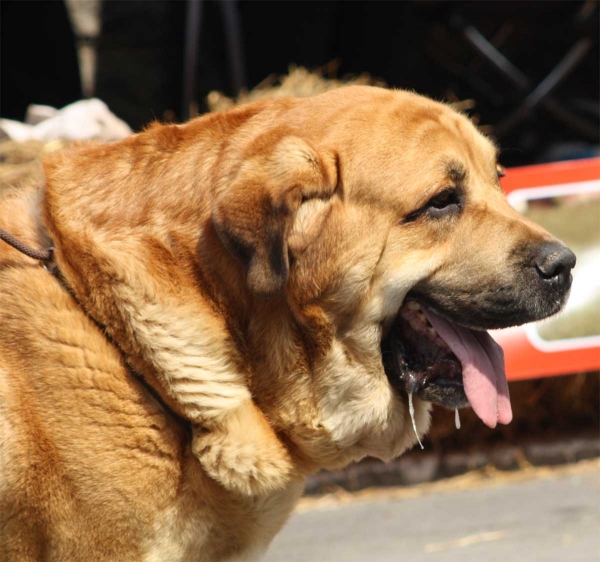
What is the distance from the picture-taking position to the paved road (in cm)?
465

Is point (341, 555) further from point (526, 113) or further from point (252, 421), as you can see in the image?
point (526, 113)

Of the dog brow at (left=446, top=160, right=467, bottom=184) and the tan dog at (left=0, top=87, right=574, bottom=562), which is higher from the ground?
the dog brow at (left=446, top=160, right=467, bottom=184)

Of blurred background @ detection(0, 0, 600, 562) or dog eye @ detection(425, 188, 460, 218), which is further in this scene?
blurred background @ detection(0, 0, 600, 562)

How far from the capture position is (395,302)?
311 centimetres

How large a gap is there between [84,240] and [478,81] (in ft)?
22.4

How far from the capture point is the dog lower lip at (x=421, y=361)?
321 cm

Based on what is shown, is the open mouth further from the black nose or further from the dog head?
the black nose

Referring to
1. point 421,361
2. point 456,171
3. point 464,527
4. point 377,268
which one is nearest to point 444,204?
point 456,171

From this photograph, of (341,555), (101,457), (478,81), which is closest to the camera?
(101,457)

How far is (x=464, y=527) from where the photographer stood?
16.4 ft

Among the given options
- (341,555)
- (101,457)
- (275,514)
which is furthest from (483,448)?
(101,457)

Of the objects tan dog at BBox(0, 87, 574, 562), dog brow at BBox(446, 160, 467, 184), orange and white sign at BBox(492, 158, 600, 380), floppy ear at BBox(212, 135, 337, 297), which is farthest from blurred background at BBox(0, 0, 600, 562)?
floppy ear at BBox(212, 135, 337, 297)

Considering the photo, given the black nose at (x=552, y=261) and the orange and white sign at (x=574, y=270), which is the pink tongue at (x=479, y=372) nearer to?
the black nose at (x=552, y=261)

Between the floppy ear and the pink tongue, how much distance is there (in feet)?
1.98
